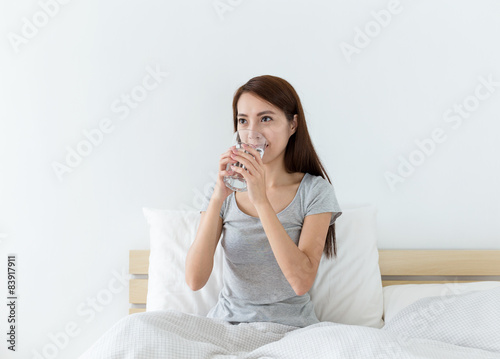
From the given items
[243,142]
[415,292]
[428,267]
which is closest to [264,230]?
[243,142]

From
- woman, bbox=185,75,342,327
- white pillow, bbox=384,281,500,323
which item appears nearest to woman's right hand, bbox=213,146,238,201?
woman, bbox=185,75,342,327

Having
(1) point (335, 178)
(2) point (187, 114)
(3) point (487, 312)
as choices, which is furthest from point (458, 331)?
(2) point (187, 114)

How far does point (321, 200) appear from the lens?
134 centimetres

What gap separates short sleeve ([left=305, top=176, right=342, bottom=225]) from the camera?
1.33 meters

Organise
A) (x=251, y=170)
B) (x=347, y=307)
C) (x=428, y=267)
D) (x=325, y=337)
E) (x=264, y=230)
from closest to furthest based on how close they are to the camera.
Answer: (x=325, y=337), (x=251, y=170), (x=264, y=230), (x=347, y=307), (x=428, y=267)

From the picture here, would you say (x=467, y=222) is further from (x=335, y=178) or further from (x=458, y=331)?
(x=458, y=331)

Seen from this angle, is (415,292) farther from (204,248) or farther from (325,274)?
(204,248)

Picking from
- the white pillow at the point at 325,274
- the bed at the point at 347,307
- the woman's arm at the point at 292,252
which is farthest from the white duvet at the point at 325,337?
the white pillow at the point at 325,274

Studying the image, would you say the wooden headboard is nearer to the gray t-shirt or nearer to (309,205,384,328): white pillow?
(309,205,384,328): white pillow

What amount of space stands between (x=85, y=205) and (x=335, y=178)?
2.98 feet

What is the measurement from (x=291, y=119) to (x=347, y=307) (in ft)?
2.01

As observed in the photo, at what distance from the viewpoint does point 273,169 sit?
4.78 feet

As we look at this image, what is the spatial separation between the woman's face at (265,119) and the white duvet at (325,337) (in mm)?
494

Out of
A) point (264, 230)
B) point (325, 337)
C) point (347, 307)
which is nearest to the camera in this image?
point (325, 337)
